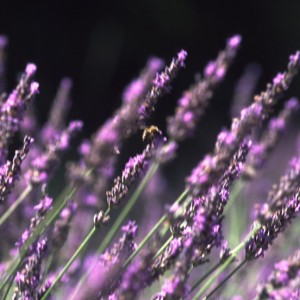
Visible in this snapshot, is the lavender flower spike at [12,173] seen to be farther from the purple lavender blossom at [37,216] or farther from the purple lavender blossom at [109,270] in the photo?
the purple lavender blossom at [109,270]

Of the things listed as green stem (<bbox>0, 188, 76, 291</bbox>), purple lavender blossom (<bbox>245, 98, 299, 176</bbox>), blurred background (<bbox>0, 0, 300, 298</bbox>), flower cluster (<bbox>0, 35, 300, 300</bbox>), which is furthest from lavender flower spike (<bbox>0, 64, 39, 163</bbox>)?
blurred background (<bbox>0, 0, 300, 298</bbox>)

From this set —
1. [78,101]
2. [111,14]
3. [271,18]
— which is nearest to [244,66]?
[271,18]

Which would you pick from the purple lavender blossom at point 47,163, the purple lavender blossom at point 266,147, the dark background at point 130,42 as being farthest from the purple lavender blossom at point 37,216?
the dark background at point 130,42

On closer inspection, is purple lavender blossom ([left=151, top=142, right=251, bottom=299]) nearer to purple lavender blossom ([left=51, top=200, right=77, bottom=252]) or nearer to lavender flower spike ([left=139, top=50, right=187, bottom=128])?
lavender flower spike ([left=139, top=50, right=187, bottom=128])

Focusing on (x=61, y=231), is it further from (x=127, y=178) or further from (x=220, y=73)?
(x=220, y=73)

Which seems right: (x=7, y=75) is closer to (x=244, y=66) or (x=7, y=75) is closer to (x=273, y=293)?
(x=244, y=66)
